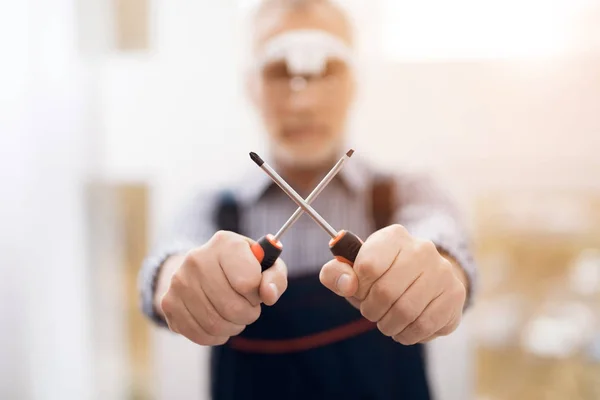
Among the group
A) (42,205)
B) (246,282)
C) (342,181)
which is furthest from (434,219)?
(42,205)

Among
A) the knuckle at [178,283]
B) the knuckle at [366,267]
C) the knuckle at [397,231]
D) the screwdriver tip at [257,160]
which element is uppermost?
the screwdriver tip at [257,160]

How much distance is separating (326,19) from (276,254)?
272 mm

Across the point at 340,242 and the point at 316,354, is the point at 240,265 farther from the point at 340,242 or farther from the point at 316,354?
the point at 316,354

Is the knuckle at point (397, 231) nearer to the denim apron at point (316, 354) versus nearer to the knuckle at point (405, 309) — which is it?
the knuckle at point (405, 309)

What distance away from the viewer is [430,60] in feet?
1.91

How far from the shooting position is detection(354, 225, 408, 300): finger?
0.95 feet

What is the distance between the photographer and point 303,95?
46 centimetres

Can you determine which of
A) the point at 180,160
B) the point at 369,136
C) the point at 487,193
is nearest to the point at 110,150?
the point at 180,160

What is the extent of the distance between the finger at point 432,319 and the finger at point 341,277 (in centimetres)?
5

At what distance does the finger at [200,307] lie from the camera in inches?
12.2

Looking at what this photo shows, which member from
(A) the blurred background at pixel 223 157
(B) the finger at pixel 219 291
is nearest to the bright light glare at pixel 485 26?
(A) the blurred background at pixel 223 157

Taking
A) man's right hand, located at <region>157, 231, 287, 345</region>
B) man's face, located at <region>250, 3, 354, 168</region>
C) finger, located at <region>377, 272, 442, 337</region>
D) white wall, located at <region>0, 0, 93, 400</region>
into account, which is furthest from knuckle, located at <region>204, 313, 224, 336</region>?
white wall, located at <region>0, 0, 93, 400</region>

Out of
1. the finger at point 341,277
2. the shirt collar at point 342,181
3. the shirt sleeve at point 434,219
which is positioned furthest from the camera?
the shirt collar at point 342,181

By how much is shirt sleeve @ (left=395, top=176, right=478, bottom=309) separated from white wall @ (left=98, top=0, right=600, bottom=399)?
85mm
